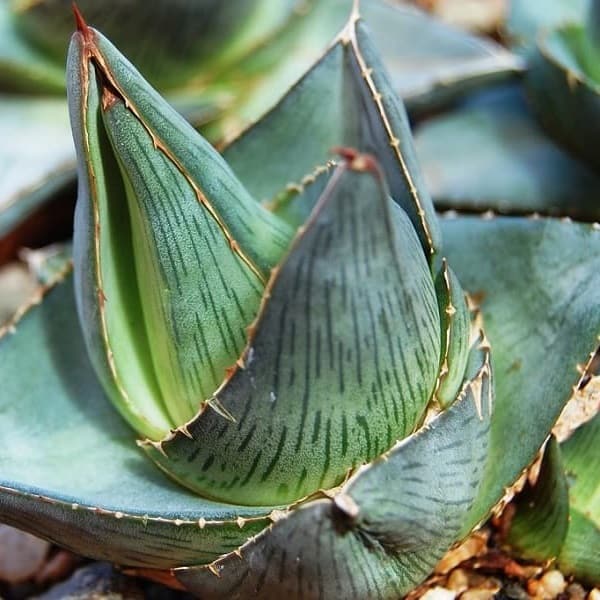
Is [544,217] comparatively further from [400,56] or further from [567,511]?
[400,56]

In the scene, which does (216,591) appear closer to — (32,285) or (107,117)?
(107,117)

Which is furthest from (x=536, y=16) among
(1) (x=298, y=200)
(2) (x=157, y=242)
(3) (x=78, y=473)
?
(3) (x=78, y=473)

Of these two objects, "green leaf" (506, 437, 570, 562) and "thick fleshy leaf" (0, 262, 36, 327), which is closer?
"green leaf" (506, 437, 570, 562)

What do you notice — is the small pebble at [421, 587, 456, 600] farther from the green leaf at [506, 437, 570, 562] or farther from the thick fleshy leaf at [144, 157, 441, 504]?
the thick fleshy leaf at [144, 157, 441, 504]

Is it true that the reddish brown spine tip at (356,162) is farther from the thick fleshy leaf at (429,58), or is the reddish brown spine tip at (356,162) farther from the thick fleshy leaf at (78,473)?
the thick fleshy leaf at (429,58)

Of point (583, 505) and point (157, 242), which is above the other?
point (157, 242)

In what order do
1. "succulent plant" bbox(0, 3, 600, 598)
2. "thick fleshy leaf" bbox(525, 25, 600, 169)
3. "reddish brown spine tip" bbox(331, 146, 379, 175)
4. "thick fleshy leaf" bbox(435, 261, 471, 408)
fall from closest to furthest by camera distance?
"reddish brown spine tip" bbox(331, 146, 379, 175) < "succulent plant" bbox(0, 3, 600, 598) < "thick fleshy leaf" bbox(435, 261, 471, 408) < "thick fleshy leaf" bbox(525, 25, 600, 169)

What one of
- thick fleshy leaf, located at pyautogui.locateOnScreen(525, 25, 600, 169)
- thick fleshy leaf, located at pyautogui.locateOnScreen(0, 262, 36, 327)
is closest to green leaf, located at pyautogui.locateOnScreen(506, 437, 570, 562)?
thick fleshy leaf, located at pyautogui.locateOnScreen(525, 25, 600, 169)
